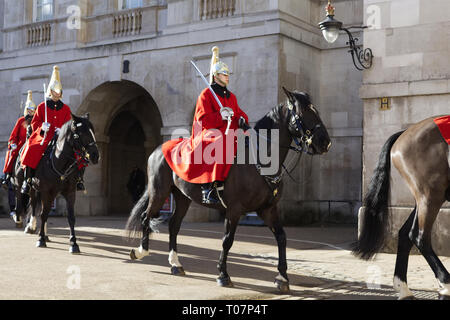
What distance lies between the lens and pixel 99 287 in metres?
6.43

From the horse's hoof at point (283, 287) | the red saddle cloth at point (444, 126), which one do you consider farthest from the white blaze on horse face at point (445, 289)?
the horse's hoof at point (283, 287)

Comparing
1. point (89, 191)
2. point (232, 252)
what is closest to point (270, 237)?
point (232, 252)

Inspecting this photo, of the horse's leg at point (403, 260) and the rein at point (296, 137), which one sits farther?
the rein at point (296, 137)

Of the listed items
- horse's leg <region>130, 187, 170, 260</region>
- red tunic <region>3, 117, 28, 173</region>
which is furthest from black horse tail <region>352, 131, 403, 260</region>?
red tunic <region>3, 117, 28, 173</region>

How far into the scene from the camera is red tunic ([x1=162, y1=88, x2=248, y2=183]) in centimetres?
701

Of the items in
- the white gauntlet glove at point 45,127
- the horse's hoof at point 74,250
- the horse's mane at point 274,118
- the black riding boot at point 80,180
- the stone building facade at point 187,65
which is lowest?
the horse's hoof at point 74,250

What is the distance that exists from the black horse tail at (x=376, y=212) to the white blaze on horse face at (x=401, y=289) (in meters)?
0.44

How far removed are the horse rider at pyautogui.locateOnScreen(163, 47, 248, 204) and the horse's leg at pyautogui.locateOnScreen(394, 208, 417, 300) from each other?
2.05 m

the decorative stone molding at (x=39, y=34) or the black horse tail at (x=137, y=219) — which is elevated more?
the decorative stone molding at (x=39, y=34)

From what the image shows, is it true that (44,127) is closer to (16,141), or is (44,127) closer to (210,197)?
(16,141)

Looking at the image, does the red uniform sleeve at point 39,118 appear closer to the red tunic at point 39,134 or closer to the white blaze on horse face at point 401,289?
the red tunic at point 39,134

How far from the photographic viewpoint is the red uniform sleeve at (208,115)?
738 centimetres

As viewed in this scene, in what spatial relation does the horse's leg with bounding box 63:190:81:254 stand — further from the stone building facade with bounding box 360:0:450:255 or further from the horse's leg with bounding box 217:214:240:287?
the stone building facade with bounding box 360:0:450:255

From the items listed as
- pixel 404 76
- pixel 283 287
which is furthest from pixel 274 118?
pixel 404 76
